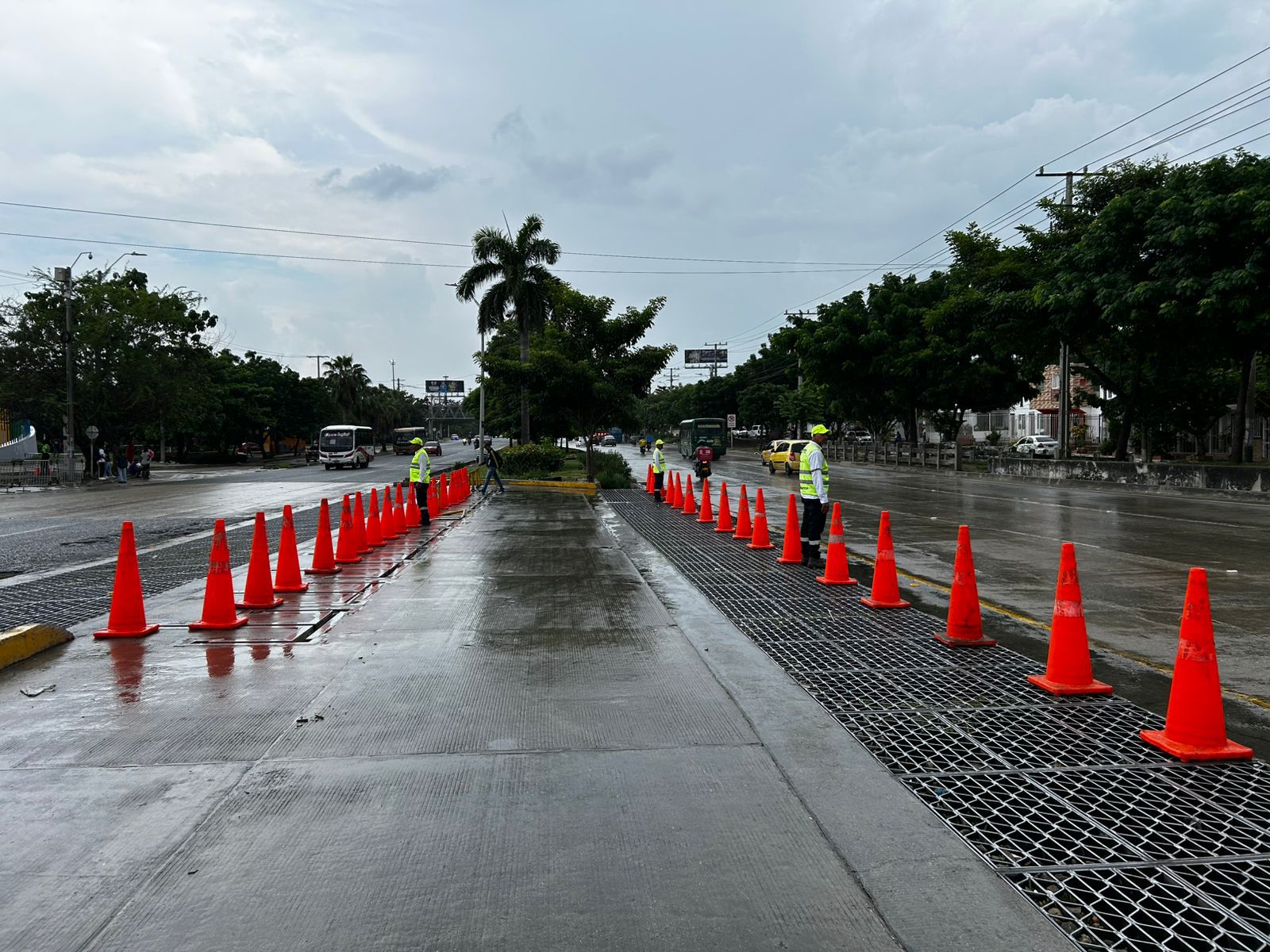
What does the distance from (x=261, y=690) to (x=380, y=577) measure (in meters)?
4.87

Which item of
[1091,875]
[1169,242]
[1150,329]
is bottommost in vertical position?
[1091,875]

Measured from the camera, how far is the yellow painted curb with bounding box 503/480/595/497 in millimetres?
28250

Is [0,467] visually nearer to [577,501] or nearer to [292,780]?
[577,501]

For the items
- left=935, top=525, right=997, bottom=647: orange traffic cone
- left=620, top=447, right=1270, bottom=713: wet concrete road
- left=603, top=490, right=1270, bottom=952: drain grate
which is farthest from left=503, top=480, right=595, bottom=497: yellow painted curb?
left=603, top=490, right=1270, bottom=952: drain grate

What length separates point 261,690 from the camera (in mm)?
6047

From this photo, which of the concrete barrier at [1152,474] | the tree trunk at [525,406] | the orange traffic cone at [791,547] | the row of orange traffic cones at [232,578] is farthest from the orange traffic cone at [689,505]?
the tree trunk at [525,406]

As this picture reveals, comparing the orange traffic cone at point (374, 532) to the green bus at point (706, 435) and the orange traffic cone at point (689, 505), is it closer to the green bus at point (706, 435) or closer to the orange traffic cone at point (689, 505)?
the orange traffic cone at point (689, 505)

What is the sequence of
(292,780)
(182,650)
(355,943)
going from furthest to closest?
(182,650), (292,780), (355,943)

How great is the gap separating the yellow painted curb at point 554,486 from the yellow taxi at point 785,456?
11.0 meters

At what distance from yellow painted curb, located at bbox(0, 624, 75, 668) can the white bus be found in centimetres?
4775

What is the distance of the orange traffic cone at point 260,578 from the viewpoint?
888cm

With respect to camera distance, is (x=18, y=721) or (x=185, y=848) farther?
(x=18, y=721)

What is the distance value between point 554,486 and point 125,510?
11908mm

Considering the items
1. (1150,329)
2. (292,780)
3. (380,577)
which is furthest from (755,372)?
(292,780)
